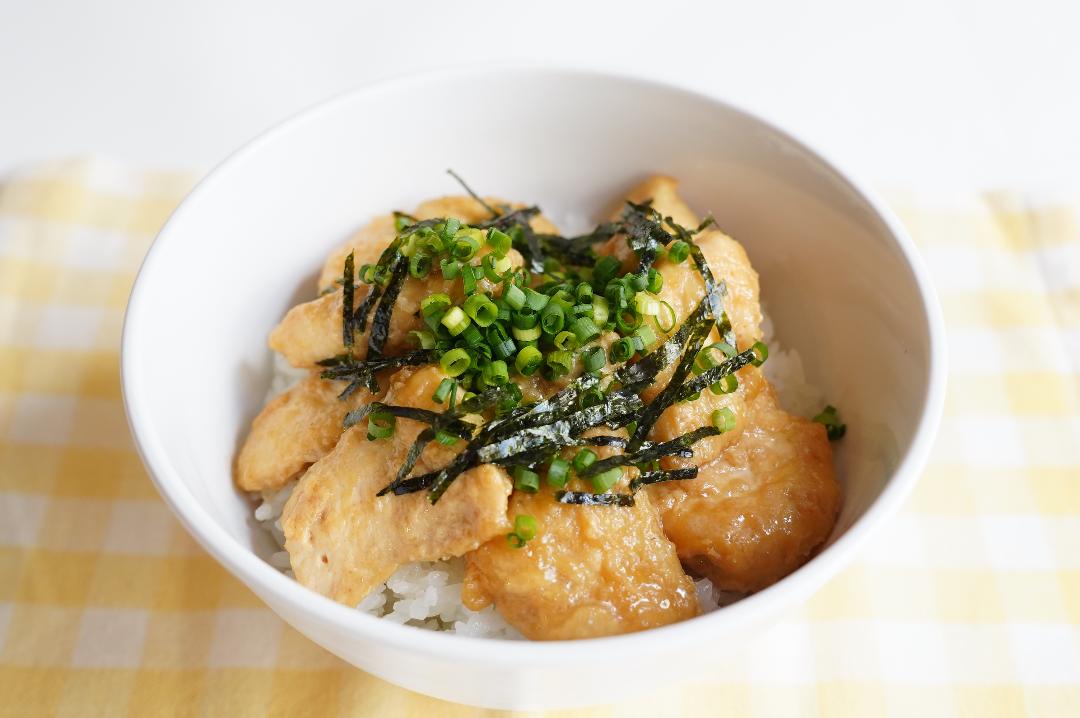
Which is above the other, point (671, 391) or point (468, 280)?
point (671, 391)

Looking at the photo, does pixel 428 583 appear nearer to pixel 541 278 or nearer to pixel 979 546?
pixel 541 278

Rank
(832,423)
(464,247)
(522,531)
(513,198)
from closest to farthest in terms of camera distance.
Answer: (522,531) < (464,247) < (832,423) < (513,198)

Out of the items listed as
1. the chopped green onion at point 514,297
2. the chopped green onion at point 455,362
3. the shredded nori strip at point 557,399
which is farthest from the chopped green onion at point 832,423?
the chopped green onion at point 455,362

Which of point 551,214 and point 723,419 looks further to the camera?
point 551,214

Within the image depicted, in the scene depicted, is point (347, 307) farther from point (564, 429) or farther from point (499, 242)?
A: point (564, 429)

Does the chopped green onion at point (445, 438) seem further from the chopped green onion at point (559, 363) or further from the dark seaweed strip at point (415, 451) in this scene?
the chopped green onion at point (559, 363)

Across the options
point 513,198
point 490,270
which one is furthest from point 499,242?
point 513,198
